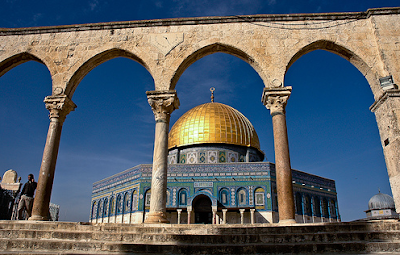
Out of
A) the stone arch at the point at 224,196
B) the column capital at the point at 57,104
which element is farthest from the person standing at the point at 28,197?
the stone arch at the point at 224,196

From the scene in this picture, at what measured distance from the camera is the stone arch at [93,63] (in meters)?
9.32

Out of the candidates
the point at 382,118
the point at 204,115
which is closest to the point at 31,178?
the point at 382,118

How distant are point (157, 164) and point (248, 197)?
14.5 metres

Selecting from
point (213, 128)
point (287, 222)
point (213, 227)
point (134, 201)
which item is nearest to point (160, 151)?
point (213, 227)

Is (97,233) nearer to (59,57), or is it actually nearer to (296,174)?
(59,57)

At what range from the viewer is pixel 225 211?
20.5m

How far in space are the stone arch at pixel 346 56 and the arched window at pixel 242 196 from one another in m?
14.0

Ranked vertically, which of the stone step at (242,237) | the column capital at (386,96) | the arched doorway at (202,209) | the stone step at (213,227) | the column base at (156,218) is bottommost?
the stone step at (242,237)

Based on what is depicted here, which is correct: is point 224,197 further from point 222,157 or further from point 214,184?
point 222,157

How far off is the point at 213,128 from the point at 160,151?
17319 millimetres

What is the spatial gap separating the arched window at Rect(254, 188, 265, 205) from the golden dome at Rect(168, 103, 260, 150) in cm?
487

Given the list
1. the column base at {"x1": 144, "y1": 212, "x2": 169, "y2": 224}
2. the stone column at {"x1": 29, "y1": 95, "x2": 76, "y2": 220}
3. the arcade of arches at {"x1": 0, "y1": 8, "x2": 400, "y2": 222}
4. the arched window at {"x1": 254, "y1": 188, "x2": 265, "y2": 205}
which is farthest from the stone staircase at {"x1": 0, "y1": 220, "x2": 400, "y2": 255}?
the arched window at {"x1": 254, "y1": 188, "x2": 265, "y2": 205}

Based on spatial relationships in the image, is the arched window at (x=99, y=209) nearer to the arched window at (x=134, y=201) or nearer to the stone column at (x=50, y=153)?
the arched window at (x=134, y=201)

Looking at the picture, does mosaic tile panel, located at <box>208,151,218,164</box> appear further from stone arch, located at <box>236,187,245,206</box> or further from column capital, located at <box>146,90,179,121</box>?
column capital, located at <box>146,90,179,121</box>
